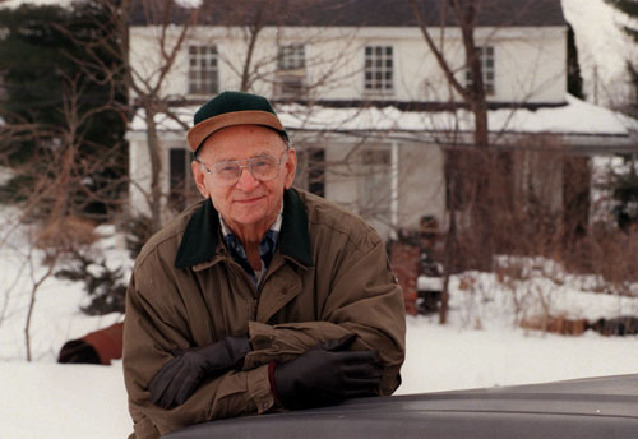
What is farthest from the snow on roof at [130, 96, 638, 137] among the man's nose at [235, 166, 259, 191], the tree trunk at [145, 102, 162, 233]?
the man's nose at [235, 166, 259, 191]

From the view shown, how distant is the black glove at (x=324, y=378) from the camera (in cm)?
240

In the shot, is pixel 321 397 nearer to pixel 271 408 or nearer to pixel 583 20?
pixel 271 408

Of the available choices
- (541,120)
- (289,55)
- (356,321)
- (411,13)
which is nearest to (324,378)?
(356,321)

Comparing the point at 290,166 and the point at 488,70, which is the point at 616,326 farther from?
the point at 488,70

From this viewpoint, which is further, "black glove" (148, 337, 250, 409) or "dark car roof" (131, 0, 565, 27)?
"dark car roof" (131, 0, 565, 27)

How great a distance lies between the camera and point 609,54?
2284 cm

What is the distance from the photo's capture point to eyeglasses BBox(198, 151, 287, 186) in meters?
2.81

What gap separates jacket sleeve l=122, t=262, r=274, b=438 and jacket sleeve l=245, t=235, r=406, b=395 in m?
0.09

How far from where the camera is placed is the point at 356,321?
2.75m

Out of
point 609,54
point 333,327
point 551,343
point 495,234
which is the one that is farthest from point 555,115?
point 333,327

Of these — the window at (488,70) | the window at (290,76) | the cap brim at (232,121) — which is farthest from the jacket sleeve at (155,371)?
the window at (488,70)

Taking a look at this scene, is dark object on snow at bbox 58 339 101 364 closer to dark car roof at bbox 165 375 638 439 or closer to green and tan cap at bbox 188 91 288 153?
green and tan cap at bbox 188 91 288 153

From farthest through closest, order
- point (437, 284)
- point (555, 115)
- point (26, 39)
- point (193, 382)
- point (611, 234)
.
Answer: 1. point (26, 39)
2. point (555, 115)
3. point (611, 234)
4. point (437, 284)
5. point (193, 382)

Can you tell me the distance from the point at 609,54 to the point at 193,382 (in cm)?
2224
